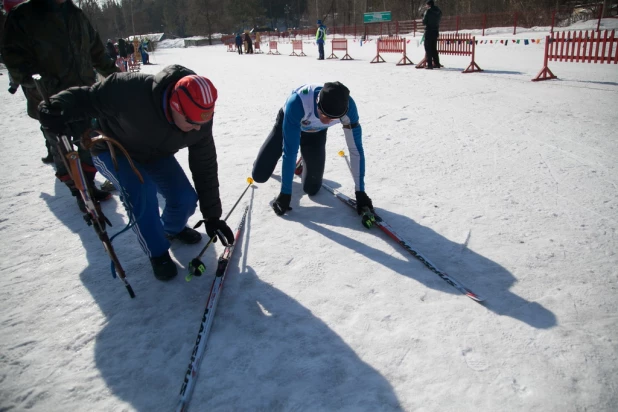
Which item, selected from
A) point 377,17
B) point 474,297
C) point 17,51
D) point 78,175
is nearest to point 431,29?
point 17,51

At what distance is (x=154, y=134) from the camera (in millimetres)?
2666

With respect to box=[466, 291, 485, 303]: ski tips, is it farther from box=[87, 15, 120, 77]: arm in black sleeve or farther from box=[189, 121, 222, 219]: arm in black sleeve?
box=[87, 15, 120, 77]: arm in black sleeve

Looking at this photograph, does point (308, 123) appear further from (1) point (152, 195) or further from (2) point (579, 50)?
(2) point (579, 50)

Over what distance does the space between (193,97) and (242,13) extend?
278ft

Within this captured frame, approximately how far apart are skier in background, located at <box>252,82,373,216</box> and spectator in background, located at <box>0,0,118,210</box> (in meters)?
1.83

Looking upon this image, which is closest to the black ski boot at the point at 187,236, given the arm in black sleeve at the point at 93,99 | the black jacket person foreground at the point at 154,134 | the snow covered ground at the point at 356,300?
the snow covered ground at the point at 356,300

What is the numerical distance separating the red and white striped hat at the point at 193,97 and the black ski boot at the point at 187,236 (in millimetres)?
1391

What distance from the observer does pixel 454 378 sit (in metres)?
2.04

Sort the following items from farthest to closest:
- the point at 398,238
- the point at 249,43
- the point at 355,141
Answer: the point at 249,43
the point at 355,141
the point at 398,238

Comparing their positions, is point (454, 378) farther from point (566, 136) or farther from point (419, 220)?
point (566, 136)

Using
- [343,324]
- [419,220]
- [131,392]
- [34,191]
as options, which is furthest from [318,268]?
[34,191]

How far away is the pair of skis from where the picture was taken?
2672 millimetres

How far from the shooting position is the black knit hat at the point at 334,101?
320 cm

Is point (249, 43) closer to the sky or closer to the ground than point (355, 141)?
closer to the sky
